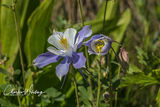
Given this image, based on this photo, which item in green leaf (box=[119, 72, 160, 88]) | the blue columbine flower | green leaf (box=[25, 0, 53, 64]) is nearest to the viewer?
the blue columbine flower

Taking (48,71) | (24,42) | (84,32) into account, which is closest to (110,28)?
(48,71)

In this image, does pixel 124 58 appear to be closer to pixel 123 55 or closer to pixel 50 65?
pixel 123 55

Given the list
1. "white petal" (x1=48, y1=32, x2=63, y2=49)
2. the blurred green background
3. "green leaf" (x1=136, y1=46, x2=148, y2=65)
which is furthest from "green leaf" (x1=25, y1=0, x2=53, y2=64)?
"white petal" (x1=48, y1=32, x2=63, y2=49)

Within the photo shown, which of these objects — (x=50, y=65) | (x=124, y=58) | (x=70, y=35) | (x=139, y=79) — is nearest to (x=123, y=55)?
(x=124, y=58)

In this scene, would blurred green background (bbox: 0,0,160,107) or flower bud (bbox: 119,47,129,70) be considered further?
blurred green background (bbox: 0,0,160,107)

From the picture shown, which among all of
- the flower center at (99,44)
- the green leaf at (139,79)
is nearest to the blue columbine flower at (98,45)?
the flower center at (99,44)

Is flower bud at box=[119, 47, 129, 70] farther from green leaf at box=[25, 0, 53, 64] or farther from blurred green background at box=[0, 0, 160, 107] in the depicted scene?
green leaf at box=[25, 0, 53, 64]
